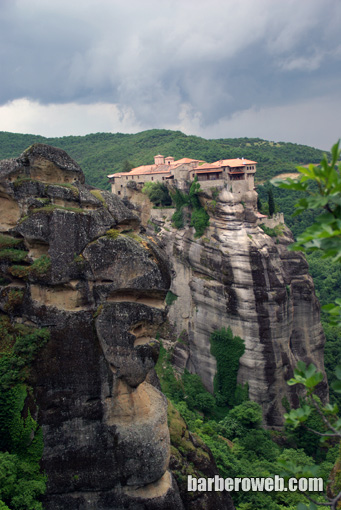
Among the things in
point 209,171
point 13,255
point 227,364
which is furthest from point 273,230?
point 13,255

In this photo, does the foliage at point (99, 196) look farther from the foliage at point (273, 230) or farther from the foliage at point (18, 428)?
the foliage at point (273, 230)

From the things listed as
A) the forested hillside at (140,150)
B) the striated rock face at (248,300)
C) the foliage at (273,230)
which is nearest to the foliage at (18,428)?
the striated rock face at (248,300)

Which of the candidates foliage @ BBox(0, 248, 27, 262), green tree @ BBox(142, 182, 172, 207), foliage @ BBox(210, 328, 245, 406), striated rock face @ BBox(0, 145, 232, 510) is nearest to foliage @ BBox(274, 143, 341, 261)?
striated rock face @ BBox(0, 145, 232, 510)

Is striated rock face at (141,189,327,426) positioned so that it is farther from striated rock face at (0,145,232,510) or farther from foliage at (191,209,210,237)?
striated rock face at (0,145,232,510)

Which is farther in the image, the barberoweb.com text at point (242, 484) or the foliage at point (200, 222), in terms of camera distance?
the foliage at point (200, 222)

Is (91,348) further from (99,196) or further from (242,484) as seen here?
(242,484)

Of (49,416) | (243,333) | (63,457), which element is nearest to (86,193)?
(49,416)

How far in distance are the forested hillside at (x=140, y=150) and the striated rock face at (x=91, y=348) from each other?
49522mm

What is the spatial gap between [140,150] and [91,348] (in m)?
70.3

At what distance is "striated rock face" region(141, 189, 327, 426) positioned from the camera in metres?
33.1

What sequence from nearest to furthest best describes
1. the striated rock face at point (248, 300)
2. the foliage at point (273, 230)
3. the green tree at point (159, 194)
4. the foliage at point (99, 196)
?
the foliage at point (99, 196), the striated rock face at point (248, 300), the foliage at point (273, 230), the green tree at point (159, 194)

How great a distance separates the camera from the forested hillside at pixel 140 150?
70625mm

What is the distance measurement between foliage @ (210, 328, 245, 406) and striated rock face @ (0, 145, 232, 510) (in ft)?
68.0

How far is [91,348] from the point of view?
1286 cm
